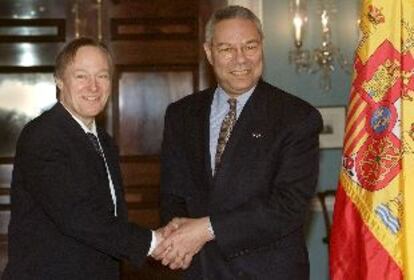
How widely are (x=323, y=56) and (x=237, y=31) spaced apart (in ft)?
8.71

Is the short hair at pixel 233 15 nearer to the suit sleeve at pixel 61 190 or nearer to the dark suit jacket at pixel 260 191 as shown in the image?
the dark suit jacket at pixel 260 191

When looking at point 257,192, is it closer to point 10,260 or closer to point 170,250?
point 170,250

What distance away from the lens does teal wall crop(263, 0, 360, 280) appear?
5.38m

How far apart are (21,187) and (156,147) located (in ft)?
8.66

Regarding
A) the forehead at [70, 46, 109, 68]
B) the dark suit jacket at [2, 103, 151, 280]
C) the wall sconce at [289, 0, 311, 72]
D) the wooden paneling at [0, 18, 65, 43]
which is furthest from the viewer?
the wall sconce at [289, 0, 311, 72]

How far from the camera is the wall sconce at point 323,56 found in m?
5.39

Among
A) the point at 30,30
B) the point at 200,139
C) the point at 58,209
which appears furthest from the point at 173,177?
the point at 30,30

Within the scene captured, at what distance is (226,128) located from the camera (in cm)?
284

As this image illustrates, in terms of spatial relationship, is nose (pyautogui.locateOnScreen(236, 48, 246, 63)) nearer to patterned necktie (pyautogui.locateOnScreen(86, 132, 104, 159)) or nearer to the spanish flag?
the spanish flag

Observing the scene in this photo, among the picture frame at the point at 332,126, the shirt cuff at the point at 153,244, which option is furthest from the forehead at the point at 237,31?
the picture frame at the point at 332,126

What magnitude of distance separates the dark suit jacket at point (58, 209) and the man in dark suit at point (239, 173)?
33 cm

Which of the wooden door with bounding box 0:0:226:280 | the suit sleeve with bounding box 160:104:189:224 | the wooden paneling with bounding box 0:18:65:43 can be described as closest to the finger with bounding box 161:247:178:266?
the suit sleeve with bounding box 160:104:189:224

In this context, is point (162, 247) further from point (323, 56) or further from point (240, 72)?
point (323, 56)

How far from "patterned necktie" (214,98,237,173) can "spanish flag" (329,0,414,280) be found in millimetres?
401
